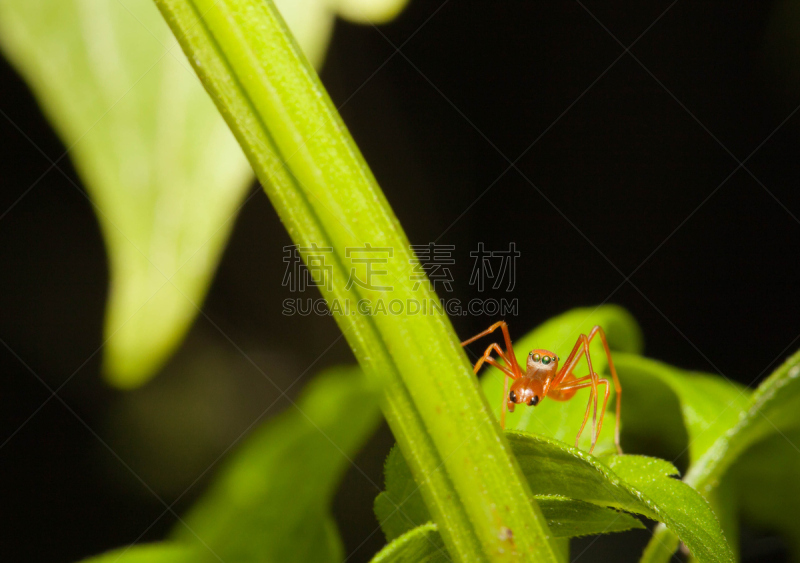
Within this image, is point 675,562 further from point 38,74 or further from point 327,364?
point 327,364

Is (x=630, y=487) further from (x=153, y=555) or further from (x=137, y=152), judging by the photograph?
(x=137, y=152)

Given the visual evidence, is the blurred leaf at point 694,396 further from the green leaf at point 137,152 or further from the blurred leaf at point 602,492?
the green leaf at point 137,152

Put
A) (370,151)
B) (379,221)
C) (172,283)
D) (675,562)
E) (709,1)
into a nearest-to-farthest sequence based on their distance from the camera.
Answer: (379,221) → (172,283) → (675,562) → (709,1) → (370,151)

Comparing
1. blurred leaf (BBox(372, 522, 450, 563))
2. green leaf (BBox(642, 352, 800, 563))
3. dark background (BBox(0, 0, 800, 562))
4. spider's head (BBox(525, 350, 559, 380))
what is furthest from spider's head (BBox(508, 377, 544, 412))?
dark background (BBox(0, 0, 800, 562))

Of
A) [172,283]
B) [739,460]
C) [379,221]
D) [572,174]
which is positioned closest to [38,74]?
[172,283]

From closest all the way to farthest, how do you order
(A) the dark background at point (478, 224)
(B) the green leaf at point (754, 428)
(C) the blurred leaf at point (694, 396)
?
(B) the green leaf at point (754, 428) < (C) the blurred leaf at point (694, 396) < (A) the dark background at point (478, 224)

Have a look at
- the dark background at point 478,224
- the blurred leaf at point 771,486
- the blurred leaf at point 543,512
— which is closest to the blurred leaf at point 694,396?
the blurred leaf at point 771,486

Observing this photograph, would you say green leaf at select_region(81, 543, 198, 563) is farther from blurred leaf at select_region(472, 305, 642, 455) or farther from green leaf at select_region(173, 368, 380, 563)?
blurred leaf at select_region(472, 305, 642, 455)
